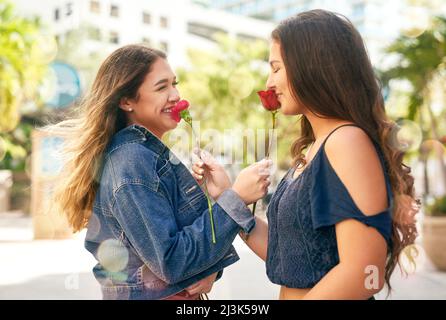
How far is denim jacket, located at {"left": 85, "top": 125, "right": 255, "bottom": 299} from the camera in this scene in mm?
1741

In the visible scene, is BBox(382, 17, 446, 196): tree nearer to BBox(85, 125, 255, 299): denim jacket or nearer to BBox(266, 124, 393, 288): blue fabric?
BBox(85, 125, 255, 299): denim jacket

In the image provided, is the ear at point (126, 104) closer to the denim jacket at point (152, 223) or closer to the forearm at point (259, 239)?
the denim jacket at point (152, 223)

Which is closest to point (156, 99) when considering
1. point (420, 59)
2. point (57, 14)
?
point (420, 59)

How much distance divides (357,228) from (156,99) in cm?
83

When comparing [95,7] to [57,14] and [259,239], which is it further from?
[259,239]

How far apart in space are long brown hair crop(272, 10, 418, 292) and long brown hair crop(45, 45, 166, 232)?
0.55 meters

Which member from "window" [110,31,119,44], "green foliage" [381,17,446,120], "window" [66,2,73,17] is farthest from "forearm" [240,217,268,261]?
"window" [110,31,119,44]

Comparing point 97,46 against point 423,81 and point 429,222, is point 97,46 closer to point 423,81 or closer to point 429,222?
point 423,81

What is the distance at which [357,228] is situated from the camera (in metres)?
1.45

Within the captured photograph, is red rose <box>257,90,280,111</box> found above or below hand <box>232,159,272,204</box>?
above

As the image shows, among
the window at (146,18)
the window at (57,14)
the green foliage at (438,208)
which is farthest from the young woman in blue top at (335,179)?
the window at (146,18)

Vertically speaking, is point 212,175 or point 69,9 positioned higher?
point 212,175

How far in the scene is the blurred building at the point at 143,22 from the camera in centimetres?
3457
